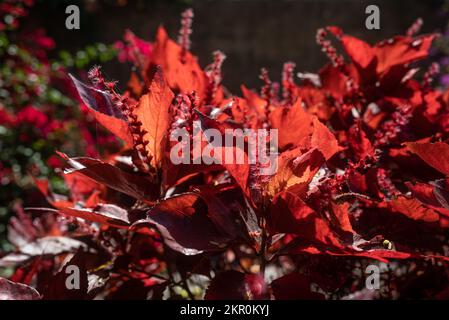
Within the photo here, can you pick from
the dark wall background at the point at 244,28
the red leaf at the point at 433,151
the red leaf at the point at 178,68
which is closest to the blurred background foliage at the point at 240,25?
the dark wall background at the point at 244,28

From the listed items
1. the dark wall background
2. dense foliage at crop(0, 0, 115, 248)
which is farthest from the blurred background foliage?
dense foliage at crop(0, 0, 115, 248)

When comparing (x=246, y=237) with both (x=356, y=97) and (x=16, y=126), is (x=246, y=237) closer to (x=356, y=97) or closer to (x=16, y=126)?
(x=356, y=97)

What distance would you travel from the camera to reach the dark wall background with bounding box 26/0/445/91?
608 cm

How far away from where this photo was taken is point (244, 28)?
20.1 ft

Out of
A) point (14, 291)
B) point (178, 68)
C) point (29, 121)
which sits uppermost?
point (29, 121)

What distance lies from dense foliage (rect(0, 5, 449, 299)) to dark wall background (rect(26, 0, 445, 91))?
500 cm

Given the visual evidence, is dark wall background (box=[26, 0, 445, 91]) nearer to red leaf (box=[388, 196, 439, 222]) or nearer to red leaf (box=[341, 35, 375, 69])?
red leaf (box=[341, 35, 375, 69])

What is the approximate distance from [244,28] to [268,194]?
18.4 feet

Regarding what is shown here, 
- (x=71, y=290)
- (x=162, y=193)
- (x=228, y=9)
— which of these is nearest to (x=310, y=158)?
(x=162, y=193)

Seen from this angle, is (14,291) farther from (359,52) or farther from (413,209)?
(359,52)

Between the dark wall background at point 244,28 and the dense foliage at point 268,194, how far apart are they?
5.00 meters

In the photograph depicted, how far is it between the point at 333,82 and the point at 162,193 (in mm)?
509

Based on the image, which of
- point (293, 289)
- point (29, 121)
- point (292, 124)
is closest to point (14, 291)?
point (293, 289)

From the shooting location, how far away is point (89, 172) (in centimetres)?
76
